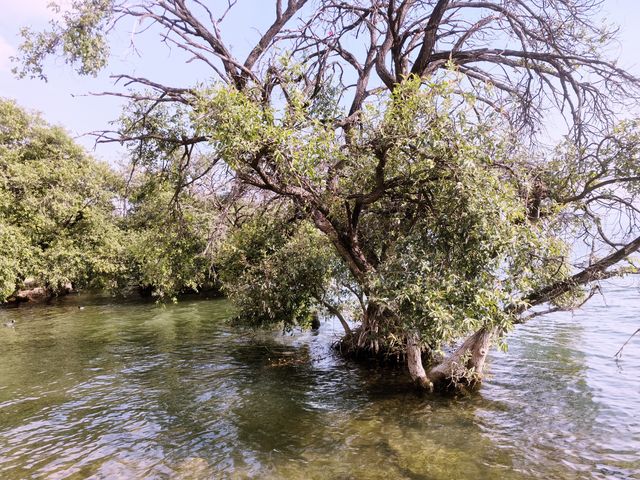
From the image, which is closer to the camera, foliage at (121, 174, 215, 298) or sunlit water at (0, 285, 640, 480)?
sunlit water at (0, 285, 640, 480)

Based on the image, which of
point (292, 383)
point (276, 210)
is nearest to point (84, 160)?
point (276, 210)

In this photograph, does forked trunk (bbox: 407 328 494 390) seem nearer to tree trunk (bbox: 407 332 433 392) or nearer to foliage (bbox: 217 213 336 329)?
tree trunk (bbox: 407 332 433 392)

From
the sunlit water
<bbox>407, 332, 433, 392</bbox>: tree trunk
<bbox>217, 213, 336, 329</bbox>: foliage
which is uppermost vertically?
<bbox>217, 213, 336, 329</bbox>: foliage

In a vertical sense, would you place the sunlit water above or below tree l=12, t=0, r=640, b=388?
below

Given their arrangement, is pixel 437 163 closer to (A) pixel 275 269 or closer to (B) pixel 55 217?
(A) pixel 275 269

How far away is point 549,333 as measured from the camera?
17688 mm

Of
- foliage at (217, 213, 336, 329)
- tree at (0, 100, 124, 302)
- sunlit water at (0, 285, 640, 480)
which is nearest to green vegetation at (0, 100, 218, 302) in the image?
tree at (0, 100, 124, 302)

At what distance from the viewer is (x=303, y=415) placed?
9.70m

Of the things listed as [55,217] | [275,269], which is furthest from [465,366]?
[55,217]

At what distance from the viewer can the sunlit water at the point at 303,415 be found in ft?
24.4

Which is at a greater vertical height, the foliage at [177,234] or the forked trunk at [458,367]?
the foliage at [177,234]

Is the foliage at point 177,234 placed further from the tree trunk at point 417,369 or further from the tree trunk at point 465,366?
the tree trunk at point 465,366

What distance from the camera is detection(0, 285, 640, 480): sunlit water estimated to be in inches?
293

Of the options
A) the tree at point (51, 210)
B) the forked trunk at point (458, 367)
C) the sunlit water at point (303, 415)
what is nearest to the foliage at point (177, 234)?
the sunlit water at point (303, 415)
